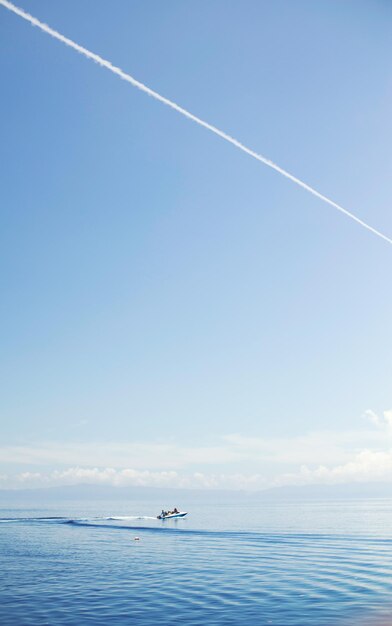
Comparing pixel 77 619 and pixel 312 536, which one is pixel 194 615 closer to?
pixel 77 619

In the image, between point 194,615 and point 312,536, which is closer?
point 194,615

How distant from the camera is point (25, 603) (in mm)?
39156

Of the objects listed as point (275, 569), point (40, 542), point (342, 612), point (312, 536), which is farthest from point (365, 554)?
point (40, 542)

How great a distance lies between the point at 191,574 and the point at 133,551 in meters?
25.0

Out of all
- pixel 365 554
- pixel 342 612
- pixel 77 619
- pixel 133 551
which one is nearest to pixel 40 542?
pixel 133 551

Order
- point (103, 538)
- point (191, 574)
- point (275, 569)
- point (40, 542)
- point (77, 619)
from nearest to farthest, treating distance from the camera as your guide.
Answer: point (77, 619) < point (191, 574) < point (275, 569) < point (40, 542) < point (103, 538)

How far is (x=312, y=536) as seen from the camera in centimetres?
9425

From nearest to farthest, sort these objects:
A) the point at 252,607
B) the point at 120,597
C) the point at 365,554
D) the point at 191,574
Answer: the point at 252,607 < the point at 120,597 < the point at 191,574 < the point at 365,554

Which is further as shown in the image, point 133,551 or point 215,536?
point 215,536

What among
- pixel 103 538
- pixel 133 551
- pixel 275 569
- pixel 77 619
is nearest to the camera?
pixel 77 619

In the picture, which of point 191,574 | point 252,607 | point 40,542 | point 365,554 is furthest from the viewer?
point 40,542

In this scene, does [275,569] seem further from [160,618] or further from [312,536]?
[312,536]

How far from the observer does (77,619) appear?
33.7 m

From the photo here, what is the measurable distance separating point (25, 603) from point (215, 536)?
66855mm
